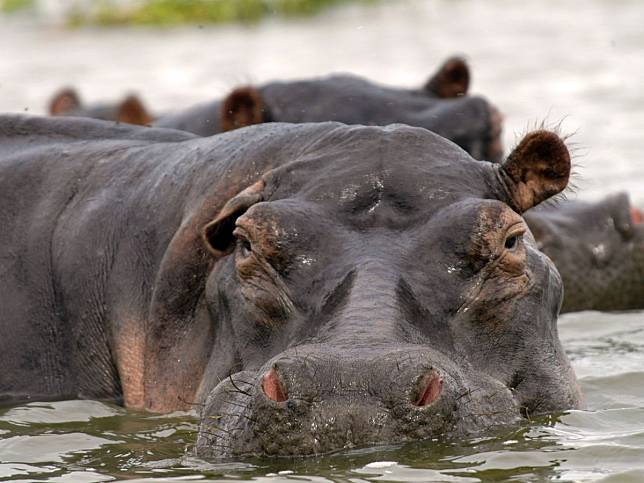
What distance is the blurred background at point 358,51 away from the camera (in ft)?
67.7

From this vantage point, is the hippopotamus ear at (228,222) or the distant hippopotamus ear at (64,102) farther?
the distant hippopotamus ear at (64,102)

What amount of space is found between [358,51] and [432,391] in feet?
79.3

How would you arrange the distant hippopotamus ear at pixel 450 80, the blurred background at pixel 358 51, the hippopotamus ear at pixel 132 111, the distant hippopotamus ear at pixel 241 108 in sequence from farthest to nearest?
the blurred background at pixel 358 51 → the hippopotamus ear at pixel 132 111 → the distant hippopotamus ear at pixel 450 80 → the distant hippopotamus ear at pixel 241 108

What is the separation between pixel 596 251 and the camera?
10.7 metres

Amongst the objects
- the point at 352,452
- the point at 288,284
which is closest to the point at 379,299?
the point at 288,284

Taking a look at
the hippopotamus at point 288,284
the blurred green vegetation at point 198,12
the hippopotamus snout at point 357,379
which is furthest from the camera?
the blurred green vegetation at point 198,12

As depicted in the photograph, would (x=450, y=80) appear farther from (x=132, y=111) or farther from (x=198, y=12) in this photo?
(x=198, y=12)

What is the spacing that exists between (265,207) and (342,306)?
22.8 inches

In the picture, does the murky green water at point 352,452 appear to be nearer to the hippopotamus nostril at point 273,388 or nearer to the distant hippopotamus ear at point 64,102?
the hippopotamus nostril at point 273,388

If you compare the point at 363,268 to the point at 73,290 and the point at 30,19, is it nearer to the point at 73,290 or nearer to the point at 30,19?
the point at 73,290

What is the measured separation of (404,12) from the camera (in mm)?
34781

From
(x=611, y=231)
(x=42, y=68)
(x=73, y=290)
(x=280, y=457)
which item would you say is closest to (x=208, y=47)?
(x=42, y=68)

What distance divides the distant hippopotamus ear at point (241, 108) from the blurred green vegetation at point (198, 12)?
80.4 ft

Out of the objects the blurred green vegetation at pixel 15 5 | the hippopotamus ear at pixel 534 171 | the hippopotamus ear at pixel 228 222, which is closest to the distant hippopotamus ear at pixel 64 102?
the hippopotamus ear at pixel 228 222
